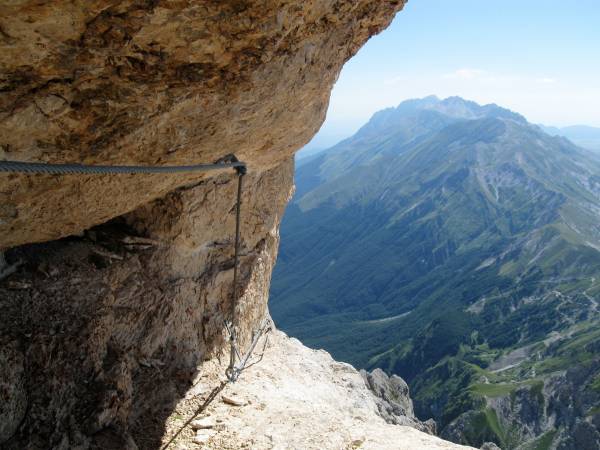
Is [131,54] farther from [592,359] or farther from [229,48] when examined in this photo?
[592,359]

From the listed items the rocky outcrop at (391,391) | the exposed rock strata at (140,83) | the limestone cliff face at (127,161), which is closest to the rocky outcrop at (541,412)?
the rocky outcrop at (391,391)

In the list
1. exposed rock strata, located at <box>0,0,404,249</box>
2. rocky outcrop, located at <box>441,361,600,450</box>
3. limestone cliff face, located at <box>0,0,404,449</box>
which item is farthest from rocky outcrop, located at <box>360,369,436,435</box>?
rocky outcrop, located at <box>441,361,600,450</box>

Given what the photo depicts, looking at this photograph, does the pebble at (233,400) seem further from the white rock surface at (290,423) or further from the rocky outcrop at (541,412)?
the rocky outcrop at (541,412)

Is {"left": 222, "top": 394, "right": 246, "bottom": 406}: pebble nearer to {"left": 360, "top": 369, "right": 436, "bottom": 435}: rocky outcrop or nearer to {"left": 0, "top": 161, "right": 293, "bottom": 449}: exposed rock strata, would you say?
{"left": 0, "top": 161, "right": 293, "bottom": 449}: exposed rock strata

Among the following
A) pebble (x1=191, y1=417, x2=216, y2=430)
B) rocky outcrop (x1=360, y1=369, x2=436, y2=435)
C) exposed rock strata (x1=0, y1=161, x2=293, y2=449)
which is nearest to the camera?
exposed rock strata (x1=0, y1=161, x2=293, y2=449)

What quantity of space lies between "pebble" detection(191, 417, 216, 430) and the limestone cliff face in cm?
71

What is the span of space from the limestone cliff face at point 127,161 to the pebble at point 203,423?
711mm

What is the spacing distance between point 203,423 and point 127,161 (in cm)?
620

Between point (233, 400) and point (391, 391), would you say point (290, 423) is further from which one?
point (391, 391)

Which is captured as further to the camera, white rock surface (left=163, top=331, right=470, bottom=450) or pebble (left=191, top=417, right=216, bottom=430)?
white rock surface (left=163, top=331, right=470, bottom=450)

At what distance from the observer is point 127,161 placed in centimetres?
791

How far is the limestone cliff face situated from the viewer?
229 inches

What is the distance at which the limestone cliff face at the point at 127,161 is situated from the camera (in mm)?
5820

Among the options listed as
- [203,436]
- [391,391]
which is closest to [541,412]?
[391,391]
